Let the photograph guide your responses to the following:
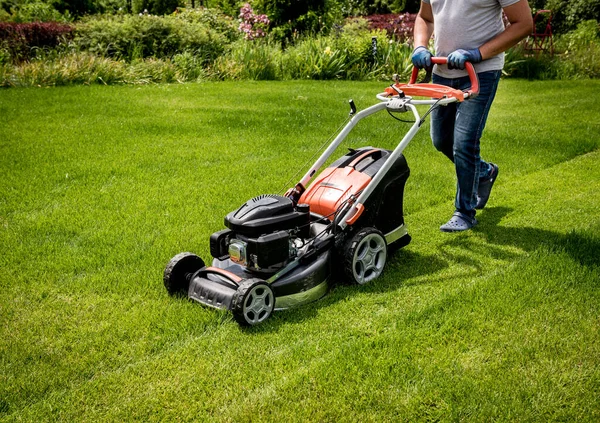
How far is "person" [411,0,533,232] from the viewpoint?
4078mm

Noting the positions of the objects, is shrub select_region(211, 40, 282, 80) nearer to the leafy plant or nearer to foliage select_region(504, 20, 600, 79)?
the leafy plant

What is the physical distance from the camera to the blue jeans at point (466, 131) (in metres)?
4.37

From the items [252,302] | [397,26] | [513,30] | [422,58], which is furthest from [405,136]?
[397,26]

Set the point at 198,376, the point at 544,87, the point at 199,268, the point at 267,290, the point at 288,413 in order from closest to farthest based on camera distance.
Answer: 1. the point at 288,413
2. the point at 198,376
3. the point at 267,290
4. the point at 199,268
5. the point at 544,87

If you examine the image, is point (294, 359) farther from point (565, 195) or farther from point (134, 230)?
point (565, 195)

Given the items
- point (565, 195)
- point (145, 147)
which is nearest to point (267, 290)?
point (565, 195)

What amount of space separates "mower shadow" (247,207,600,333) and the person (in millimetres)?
233

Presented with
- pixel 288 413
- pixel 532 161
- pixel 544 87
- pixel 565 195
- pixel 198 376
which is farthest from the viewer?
pixel 544 87

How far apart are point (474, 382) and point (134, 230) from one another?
2.78 m

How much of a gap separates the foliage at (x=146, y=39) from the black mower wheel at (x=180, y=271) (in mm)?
8013

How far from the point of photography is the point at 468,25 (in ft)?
14.0

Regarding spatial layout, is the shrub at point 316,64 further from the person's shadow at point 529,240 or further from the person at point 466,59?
the person's shadow at point 529,240

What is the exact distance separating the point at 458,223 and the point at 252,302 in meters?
2.03

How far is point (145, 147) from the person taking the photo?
683cm
